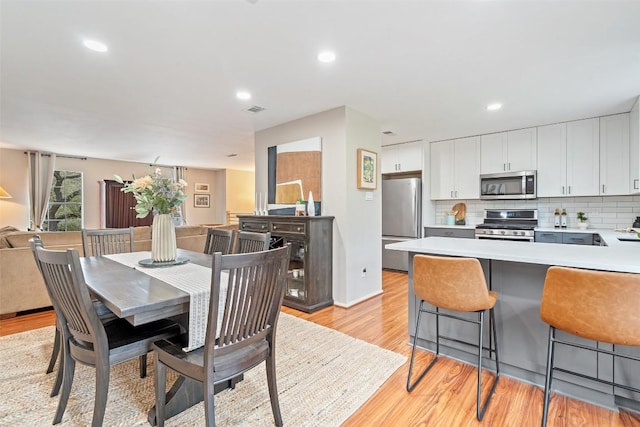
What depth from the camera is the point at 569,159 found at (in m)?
4.15

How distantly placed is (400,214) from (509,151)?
74.3 inches

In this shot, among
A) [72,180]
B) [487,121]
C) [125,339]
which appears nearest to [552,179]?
[487,121]

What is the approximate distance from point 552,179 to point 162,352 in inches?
198

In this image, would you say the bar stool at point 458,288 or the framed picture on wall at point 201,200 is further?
the framed picture on wall at point 201,200

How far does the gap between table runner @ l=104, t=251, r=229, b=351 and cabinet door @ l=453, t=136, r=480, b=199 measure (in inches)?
174

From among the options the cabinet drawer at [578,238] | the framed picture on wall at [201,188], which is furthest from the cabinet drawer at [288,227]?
the framed picture on wall at [201,188]

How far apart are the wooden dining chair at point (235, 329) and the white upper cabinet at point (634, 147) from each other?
13.4ft

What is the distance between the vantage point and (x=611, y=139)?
3.86 m

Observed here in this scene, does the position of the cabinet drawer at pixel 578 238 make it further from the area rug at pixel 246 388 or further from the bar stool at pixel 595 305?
the area rug at pixel 246 388

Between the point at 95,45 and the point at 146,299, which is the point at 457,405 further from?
the point at 95,45

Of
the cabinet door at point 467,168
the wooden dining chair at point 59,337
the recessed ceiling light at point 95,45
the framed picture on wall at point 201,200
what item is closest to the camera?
the wooden dining chair at point 59,337

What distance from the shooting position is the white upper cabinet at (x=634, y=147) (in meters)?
3.28

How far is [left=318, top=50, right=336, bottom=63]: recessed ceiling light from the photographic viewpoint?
7.64 feet

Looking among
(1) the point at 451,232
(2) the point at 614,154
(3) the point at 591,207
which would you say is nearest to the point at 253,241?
(1) the point at 451,232
